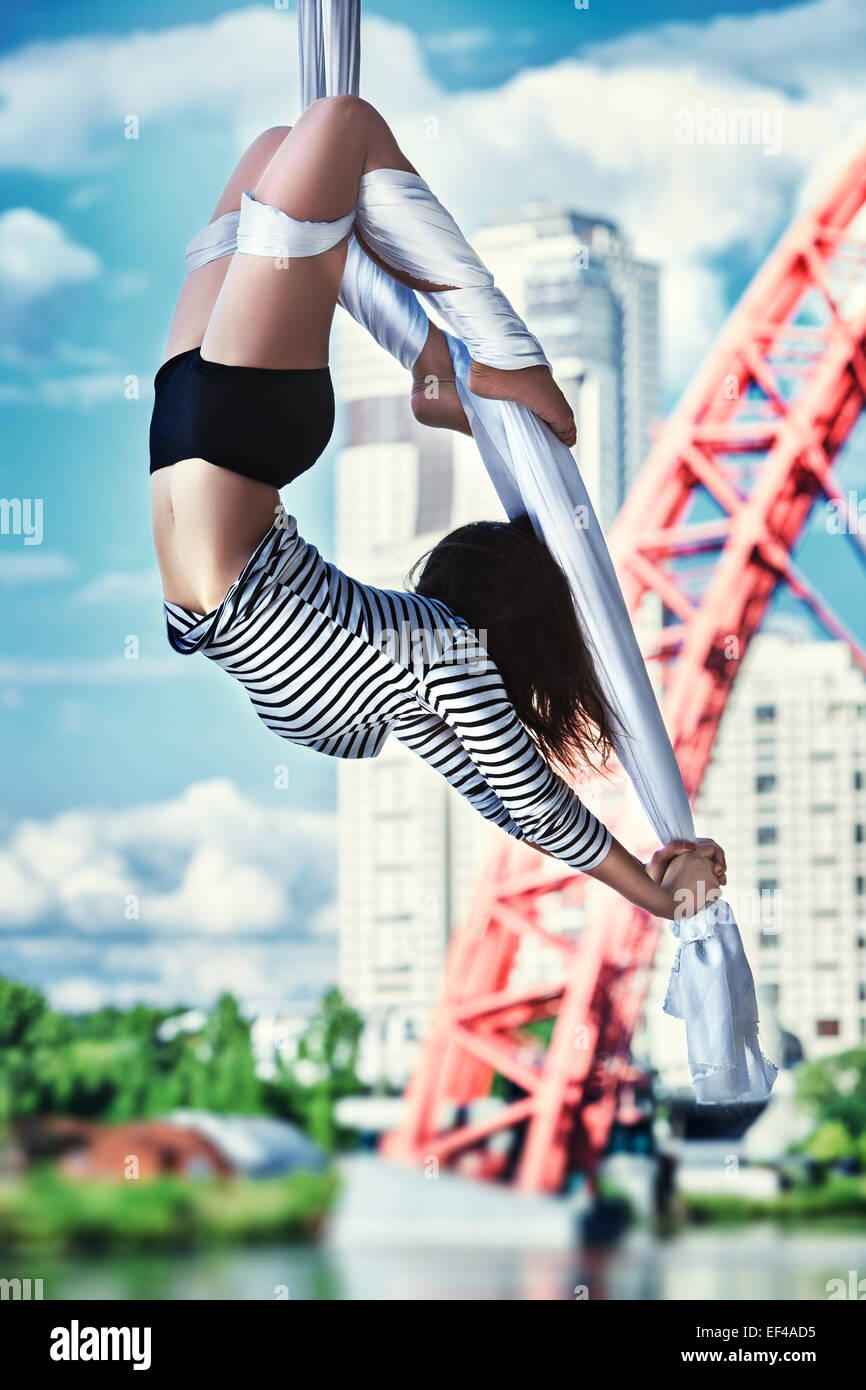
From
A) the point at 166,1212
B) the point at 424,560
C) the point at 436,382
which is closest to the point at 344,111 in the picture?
the point at 436,382

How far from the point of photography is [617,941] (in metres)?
6.66

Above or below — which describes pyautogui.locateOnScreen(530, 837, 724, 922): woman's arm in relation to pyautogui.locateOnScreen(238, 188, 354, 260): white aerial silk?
below

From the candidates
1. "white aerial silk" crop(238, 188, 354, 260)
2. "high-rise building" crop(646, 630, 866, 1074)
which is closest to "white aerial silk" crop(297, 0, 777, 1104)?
"white aerial silk" crop(238, 188, 354, 260)

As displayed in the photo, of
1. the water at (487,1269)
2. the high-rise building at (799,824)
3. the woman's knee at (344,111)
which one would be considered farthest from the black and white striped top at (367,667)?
the high-rise building at (799,824)

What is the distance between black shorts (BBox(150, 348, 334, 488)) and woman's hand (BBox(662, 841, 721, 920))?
26.3 inches

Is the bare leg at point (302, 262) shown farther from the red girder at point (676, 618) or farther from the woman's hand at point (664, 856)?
the red girder at point (676, 618)

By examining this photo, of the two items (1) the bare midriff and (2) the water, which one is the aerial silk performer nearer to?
(1) the bare midriff

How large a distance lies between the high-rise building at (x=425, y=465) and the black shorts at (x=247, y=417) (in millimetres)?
4254

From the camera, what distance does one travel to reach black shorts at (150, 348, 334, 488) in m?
1.60

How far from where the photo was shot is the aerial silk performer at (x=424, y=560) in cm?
159

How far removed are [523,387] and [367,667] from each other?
363mm

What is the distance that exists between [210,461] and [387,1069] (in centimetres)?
537
